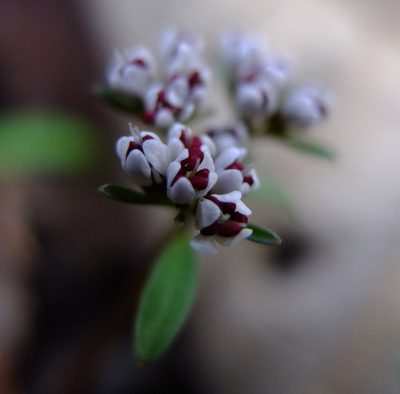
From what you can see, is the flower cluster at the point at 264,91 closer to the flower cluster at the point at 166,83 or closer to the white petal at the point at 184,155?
the flower cluster at the point at 166,83

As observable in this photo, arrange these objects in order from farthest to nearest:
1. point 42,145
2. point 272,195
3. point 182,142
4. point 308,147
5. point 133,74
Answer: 1. point 42,145
2. point 272,195
3. point 308,147
4. point 133,74
5. point 182,142

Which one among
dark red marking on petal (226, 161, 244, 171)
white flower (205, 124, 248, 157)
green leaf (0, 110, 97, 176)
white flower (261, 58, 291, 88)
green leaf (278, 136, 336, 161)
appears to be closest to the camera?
dark red marking on petal (226, 161, 244, 171)

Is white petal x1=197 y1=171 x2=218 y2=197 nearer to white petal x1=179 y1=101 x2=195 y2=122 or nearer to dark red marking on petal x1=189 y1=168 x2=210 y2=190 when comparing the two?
dark red marking on petal x1=189 y1=168 x2=210 y2=190

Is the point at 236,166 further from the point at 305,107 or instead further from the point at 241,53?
the point at 241,53

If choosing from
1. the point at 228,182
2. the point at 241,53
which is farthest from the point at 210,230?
the point at 241,53

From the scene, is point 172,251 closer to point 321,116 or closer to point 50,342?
point 321,116

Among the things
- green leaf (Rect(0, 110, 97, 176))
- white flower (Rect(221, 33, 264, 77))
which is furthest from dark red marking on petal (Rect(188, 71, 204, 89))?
green leaf (Rect(0, 110, 97, 176))
